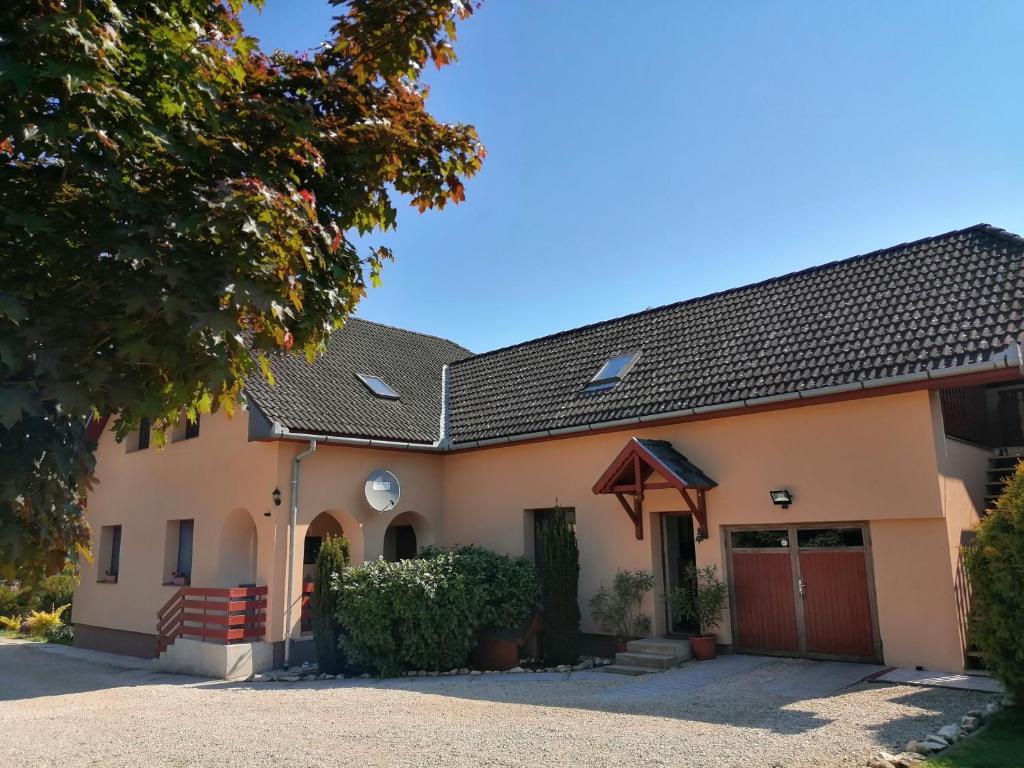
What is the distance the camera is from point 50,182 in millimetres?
4316

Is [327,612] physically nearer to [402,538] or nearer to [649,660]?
[402,538]

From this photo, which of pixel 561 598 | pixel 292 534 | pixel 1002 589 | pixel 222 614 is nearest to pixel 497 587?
pixel 561 598

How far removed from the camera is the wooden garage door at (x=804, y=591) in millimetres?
10820

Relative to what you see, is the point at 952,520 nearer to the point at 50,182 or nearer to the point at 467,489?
the point at 467,489

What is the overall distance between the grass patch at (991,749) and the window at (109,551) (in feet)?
56.5

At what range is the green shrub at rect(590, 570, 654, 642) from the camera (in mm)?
12672

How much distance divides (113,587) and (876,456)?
1594 cm

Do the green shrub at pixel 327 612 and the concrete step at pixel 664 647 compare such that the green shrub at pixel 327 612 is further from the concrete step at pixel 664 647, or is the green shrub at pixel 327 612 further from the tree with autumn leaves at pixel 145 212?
the tree with autumn leaves at pixel 145 212

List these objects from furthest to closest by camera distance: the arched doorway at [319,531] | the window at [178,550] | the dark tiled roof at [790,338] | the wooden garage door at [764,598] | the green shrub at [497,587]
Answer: the arched doorway at [319,531]
the window at [178,550]
the green shrub at [497,587]
the wooden garage door at [764,598]
the dark tiled roof at [790,338]

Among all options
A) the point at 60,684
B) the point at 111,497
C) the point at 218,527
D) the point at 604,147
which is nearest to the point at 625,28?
the point at 604,147

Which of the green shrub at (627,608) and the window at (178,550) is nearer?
the green shrub at (627,608)

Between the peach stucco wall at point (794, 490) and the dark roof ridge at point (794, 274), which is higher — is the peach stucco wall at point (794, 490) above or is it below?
below

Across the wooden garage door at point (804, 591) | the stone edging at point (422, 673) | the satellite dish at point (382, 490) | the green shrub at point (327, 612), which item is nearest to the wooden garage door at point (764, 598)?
the wooden garage door at point (804, 591)

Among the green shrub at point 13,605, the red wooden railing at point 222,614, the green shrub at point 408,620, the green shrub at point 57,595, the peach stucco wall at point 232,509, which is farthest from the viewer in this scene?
the green shrub at point 13,605
